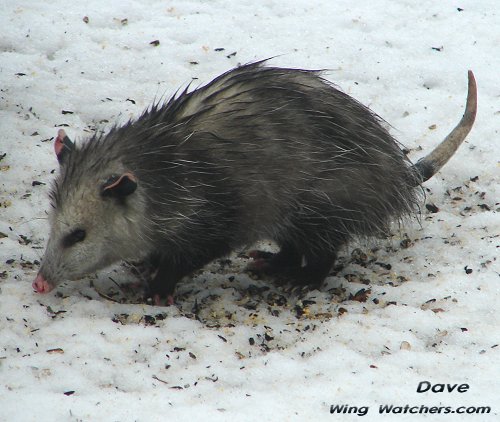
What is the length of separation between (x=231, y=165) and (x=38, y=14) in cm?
251

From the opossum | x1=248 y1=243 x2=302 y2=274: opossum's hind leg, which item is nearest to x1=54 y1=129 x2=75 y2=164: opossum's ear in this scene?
the opossum

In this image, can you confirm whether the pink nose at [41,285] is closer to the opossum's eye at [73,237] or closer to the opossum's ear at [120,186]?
the opossum's eye at [73,237]

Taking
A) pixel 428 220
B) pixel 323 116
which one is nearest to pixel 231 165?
pixel 323 116

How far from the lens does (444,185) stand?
15.7ft

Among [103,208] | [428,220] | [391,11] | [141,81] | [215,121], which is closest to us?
[103,208]

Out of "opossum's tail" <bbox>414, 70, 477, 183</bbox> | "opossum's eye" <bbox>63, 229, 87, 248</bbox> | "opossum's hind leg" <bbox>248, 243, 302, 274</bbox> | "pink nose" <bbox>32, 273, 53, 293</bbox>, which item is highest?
"opossum's tail" <bbox>414, 70, 477, 183</bbox>

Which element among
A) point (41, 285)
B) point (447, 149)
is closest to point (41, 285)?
point (41, 285)

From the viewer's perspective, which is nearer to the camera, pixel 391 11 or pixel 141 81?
pixel 141 81

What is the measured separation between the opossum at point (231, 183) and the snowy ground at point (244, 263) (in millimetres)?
212

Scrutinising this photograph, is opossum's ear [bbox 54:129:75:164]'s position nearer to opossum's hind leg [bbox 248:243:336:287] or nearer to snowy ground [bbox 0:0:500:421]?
snowy ground [bbox 0:0:500:421]

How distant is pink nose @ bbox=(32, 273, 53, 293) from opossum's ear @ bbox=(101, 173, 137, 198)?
448 millimetres

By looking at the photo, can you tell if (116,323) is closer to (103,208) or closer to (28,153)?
(103,208)

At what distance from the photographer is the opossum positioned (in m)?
3.66

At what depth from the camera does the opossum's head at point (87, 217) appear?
3.60m
